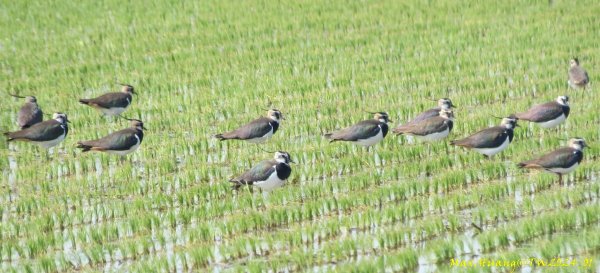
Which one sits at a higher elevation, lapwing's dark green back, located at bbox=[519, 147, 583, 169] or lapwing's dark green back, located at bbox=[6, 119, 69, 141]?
lapwing's dark green back, located at bbox=[6, 119, 69, 141]

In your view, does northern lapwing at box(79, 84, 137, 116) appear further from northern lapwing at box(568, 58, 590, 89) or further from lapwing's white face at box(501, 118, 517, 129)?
northern lapwing at box(568, 58, 590, 89)

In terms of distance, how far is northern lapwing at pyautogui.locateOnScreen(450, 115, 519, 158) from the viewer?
11648 millimetres

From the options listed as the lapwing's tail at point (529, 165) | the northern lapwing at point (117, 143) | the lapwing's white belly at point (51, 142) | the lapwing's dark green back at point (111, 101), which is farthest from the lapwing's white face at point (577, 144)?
the lapwing's dark green back at point (111, 101)

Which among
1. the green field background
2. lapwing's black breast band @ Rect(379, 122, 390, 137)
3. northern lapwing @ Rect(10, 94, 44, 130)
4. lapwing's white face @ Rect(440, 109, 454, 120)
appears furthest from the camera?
northern lapwing @ Rect(10, 94, 44, 130)

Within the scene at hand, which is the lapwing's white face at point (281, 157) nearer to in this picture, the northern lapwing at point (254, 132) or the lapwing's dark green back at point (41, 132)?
the northern lapwing at point (254, 132)

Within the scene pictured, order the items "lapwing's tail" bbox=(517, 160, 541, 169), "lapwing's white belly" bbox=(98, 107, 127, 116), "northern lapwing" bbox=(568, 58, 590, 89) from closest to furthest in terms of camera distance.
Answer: "lapwing's tail" bbox=(517, 160, 541, 169) → "northern lapwing" bbox=(568, 58, 590, 89) → "lapwing's white belly" bbox=(98, 107, 127, 116)

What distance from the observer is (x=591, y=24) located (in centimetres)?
1936

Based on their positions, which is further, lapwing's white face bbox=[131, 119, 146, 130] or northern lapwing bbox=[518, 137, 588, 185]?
lapwing's white face bbox=[131, 119, 146, 130]

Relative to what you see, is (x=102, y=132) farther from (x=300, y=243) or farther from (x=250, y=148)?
(x=300, y=243)

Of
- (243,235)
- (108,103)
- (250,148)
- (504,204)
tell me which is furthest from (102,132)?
(504,204)

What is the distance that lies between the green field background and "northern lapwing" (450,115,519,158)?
0.20 meters

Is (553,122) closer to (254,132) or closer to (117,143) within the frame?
(254,132)

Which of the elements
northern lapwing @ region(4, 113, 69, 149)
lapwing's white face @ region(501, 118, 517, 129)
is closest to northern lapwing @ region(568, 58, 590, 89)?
lapwing's white face @ region(501, 118, 517, 129)

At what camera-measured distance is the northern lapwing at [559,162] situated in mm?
10492
